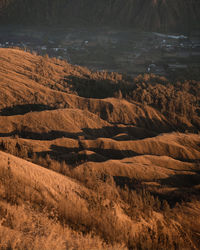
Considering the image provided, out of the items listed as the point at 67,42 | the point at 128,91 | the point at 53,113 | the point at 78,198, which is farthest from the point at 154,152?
the point at 67,42

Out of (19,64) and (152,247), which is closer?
(152,247)

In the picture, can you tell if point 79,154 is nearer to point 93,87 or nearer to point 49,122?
point 49,122

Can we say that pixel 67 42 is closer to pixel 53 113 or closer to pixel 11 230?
pixel 53 113

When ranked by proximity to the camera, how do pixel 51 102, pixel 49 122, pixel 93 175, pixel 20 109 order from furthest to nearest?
pixel 51 102 < pixel 20 109 < pixel 49 122 < pixel 93 175

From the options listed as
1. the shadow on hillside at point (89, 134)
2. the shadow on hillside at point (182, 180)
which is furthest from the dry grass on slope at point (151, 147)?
the shadow on hillside at point (182, 180)

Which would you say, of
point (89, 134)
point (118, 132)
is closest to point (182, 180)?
point (89, 134)

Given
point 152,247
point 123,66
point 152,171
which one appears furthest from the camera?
point 123,66

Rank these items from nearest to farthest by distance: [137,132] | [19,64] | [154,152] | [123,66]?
[154,152]
[137,132]
[19,64]
[123,66]

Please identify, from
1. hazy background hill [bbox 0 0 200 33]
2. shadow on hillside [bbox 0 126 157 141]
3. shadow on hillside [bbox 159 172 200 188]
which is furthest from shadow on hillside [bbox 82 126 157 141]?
hazy background hill [bbox 0 0 200 33]
